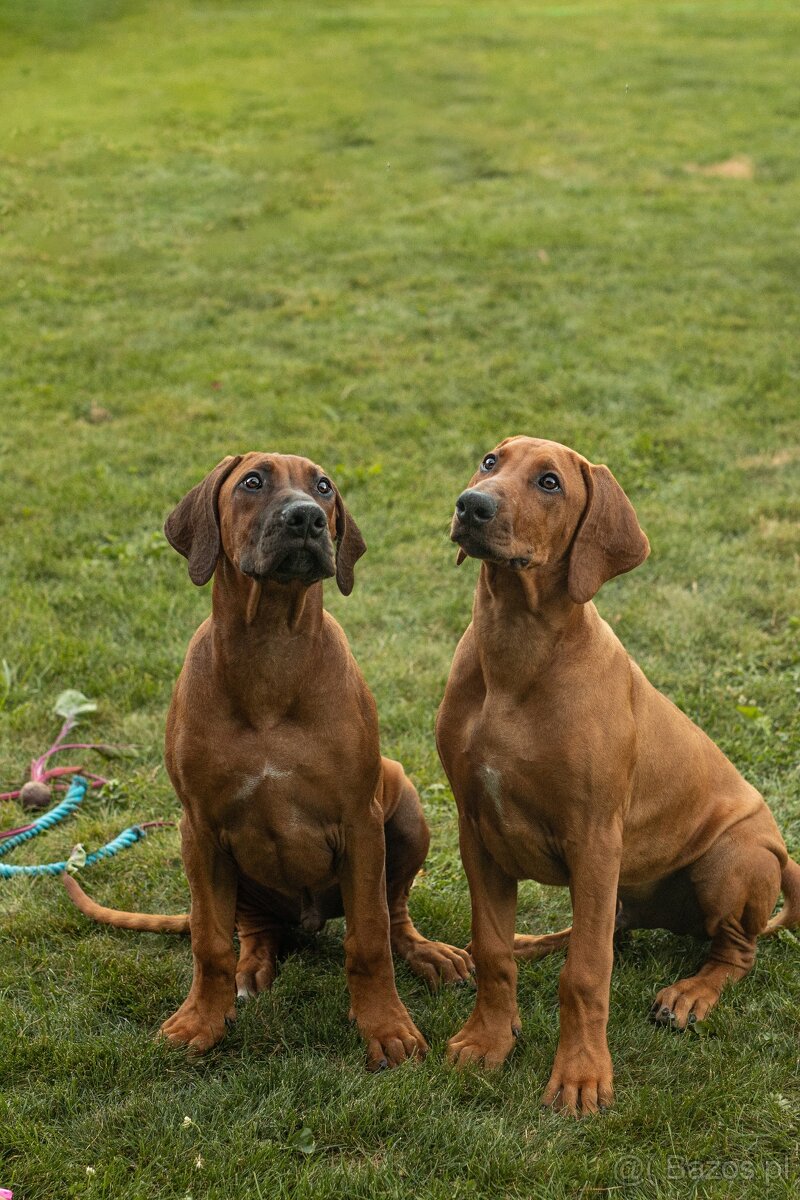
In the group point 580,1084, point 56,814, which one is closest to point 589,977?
point 580,1084

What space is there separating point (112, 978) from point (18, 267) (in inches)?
398

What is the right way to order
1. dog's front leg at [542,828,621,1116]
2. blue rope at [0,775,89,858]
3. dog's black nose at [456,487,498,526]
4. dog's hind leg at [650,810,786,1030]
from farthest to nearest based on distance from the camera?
blue rope at [0,775,89,858] → dog's hind leg at [650,810,786,1030] → dog's front leg at [542,828,621,1116] → dog's black nose at [456,487,498,526]

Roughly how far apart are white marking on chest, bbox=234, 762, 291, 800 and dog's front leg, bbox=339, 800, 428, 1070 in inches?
12.0

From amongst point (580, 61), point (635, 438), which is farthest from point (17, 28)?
point (635, 438)

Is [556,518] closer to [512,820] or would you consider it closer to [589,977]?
[512,820]

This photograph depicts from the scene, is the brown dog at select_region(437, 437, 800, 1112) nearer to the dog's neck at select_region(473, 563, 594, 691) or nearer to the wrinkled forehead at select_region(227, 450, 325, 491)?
the dog's neck at select_region(473, 563, 594, 691)

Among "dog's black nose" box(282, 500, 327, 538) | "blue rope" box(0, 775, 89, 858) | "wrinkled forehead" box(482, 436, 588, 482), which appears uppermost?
"wrinkled forehead" box(482, 436, 588, 482)

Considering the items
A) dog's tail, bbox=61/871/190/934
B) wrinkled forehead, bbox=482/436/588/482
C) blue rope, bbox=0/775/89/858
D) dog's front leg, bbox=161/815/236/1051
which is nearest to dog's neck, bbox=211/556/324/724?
dog's front leg, bbox=161/815/236/1051

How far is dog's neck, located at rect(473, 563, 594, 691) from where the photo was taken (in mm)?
4020

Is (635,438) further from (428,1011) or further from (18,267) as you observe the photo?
(18,267)

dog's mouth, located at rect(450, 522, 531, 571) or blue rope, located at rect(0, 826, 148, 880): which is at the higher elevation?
dog's mouth, located at rect(450, 522, 531, 571)

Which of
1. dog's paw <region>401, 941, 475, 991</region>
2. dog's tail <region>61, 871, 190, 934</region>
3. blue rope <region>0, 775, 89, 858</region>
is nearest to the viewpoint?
dog's paw <region>401, 941, 475, 991</region>

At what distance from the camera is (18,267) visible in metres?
13.0

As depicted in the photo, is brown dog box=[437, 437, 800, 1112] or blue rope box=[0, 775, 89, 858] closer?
brown dog box=[437, 437, 800, 1112]
